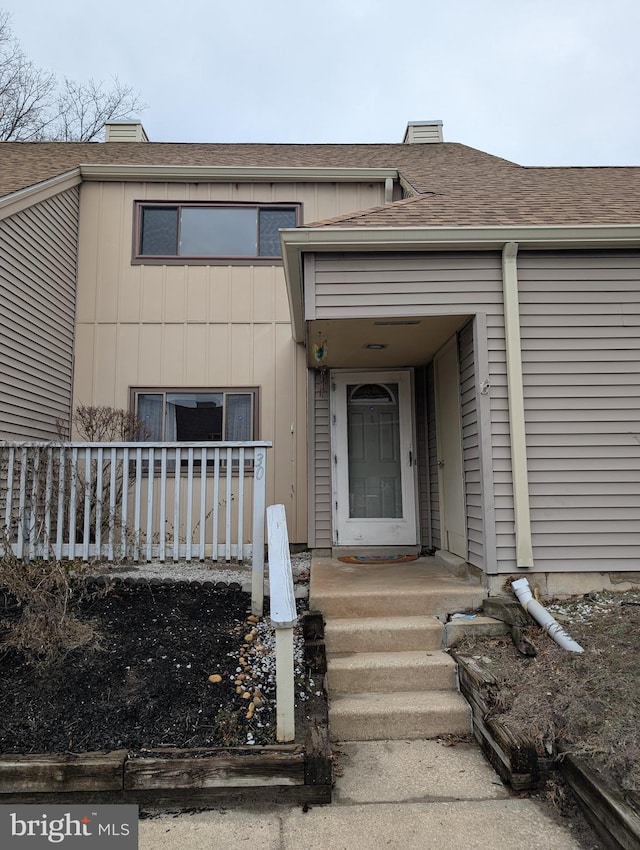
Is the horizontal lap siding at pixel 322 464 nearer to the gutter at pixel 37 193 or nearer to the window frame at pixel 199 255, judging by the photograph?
the window frame at pixel 199 255

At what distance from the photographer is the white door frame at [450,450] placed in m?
4.71

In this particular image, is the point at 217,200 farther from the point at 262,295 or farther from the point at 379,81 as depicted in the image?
the point at 379,81

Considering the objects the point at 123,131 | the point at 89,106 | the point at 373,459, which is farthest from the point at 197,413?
the point at 89,106

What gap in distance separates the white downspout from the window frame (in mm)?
3583

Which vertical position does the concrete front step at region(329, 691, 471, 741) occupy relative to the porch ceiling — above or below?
below

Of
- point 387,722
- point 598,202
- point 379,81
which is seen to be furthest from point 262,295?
point 379,81

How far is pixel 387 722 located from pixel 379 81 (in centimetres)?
1916

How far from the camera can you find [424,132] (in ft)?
31.3

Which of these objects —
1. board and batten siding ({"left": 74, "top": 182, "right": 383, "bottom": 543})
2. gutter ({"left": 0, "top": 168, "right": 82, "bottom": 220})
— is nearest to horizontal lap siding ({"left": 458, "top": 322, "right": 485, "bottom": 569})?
board and batten siding ({"left": 74, "top": 182, "right": 383, "bottom": 543})

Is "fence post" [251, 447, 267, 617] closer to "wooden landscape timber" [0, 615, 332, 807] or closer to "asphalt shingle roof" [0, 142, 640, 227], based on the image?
"wooden landscape timber" [0, 615, 332, 807]

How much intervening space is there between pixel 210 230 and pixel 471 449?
4.85m

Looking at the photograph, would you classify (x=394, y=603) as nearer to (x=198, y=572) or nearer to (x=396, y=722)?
(x=396, y=722)

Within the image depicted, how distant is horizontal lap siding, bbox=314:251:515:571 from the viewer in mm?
4242

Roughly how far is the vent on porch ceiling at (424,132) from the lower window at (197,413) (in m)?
5.94
